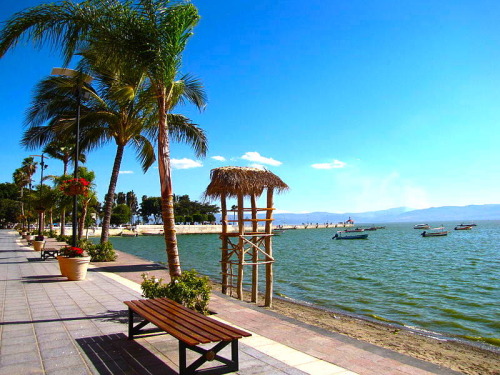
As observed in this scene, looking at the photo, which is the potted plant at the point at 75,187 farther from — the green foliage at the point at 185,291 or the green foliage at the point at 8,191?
the green foliage at the point at 8,191

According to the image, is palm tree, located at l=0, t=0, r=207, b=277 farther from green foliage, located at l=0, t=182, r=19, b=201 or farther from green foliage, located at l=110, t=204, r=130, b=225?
green foliage, located at l=110, t=204, r=130, b=225

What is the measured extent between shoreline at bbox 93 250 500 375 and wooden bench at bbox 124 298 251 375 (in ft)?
10.7

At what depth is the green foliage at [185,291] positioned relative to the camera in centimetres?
666

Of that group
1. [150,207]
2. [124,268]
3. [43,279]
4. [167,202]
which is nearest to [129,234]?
[150,207]

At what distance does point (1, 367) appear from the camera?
4484 millimetres

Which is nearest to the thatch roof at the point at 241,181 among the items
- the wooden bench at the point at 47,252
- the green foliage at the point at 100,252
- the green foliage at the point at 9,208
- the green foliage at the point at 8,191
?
the green foliage at the point at 100,252

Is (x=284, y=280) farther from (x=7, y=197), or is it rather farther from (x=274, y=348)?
(x=7, y=197)

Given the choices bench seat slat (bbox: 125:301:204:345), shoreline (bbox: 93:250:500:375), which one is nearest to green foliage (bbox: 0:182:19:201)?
shoreline (bbox: 93:250:500:375)

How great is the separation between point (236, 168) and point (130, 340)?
7017 millimetres

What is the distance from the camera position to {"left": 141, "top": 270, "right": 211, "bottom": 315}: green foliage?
21.8 feet

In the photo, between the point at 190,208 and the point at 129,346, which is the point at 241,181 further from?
the point at 190,208

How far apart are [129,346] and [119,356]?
384 mm

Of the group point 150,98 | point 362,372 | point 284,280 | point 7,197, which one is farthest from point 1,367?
point 7,197

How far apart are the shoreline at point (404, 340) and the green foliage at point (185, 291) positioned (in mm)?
1721
